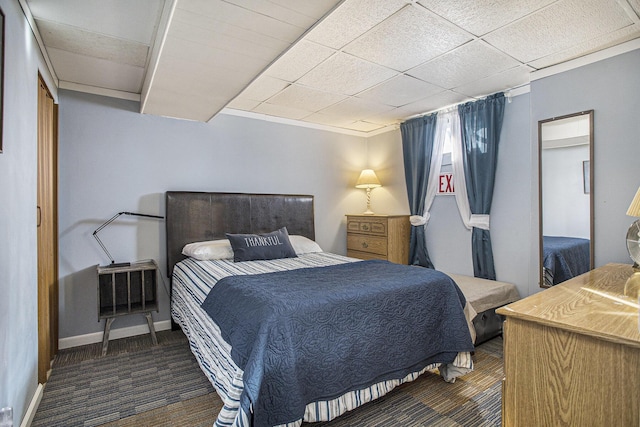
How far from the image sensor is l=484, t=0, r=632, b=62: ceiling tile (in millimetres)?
1977

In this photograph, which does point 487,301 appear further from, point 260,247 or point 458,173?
point 260,247

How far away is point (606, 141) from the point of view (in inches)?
99.2

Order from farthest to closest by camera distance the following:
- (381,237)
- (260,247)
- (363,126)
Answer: (363,126) < (381,237) < (260,247)

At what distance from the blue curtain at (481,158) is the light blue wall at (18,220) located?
12.3 feet

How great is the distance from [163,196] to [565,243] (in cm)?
Answer: 386

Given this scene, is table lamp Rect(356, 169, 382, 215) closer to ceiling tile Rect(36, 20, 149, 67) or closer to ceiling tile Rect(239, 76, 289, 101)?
ceiling tile Rect(239, 76, 289, 101)

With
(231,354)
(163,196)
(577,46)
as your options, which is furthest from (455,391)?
(163,196)

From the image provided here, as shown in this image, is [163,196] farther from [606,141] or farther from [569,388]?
[606,141]

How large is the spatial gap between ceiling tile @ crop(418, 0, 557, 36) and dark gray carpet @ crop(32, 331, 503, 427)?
2.44 m

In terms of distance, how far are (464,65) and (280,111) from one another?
2.10 meters

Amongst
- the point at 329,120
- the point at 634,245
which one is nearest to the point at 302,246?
the point at 329,120

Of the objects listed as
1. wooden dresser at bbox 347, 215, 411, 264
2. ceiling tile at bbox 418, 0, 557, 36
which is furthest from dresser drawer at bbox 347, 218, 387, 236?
ceiling tile at bbox 418, 0, 557, 36

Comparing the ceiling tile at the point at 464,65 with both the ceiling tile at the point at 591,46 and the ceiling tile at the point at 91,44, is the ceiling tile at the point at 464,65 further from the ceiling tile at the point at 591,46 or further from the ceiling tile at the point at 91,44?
the ceiling tile at the point at 91,44

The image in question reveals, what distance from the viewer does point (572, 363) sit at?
A: 1.07m
